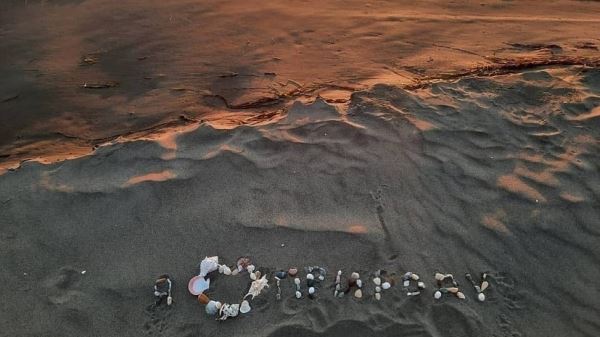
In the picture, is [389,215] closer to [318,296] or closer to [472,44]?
[318,296]

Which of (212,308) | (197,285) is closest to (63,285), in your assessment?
(197,285)

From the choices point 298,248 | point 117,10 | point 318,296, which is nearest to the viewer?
point 318,296

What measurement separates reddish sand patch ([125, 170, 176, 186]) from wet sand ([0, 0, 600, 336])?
0.6 inches

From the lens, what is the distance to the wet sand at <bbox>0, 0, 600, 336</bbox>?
8.34 ft

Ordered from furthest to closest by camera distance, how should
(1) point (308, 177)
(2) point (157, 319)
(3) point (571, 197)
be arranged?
(1) point (308, 177)
(3) point (571, 197)
(2) point (157, 319)

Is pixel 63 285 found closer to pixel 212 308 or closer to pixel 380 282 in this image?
pixel 212 308

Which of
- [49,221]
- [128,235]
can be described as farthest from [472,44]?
[49,221]

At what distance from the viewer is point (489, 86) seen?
12.1 feet

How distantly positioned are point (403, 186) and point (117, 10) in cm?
414

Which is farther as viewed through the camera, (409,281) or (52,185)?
(52,185)

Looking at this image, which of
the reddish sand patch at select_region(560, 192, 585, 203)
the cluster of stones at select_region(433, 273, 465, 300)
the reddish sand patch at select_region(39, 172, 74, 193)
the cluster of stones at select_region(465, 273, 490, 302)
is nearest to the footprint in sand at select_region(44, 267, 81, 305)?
the reddish sand patch at select_region(39, 172, 74, 193)

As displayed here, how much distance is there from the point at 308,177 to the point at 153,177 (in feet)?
3.57

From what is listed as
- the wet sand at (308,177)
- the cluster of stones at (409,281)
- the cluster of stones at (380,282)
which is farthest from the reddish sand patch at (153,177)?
the cluster of stones at (409,281)

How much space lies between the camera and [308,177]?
309 centimetres
